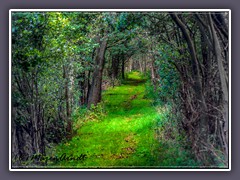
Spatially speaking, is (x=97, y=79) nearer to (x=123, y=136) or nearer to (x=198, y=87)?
(x=123, y=136)

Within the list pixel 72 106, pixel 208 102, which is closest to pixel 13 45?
pixel 72 106

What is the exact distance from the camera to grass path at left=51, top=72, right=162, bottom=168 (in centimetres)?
666

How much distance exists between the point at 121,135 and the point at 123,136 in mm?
47

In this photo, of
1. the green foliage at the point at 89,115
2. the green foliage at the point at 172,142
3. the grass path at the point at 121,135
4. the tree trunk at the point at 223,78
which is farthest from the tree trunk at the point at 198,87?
the green foliage at the point at 89,115

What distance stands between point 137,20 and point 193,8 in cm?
86

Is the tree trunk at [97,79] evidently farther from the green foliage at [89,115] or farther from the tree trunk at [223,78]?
the tree trunk at [223,78]

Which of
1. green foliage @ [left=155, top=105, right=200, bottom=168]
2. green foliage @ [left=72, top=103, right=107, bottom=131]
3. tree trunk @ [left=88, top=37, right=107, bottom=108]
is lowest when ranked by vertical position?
green foliage @ [left=155, top=105, right=200, bottom=168]

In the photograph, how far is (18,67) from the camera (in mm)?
6602

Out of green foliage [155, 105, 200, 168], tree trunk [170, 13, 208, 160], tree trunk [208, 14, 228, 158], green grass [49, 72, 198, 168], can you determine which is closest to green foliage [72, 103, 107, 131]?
green grass [49, 72, 198, 168]

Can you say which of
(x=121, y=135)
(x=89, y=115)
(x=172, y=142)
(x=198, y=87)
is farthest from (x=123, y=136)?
(x=198, y=87)

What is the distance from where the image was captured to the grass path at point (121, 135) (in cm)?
666

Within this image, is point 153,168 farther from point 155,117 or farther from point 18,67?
point 18,67

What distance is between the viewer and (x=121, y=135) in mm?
7238

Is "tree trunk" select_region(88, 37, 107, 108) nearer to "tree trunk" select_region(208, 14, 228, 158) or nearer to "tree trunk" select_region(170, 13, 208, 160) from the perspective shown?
"tree trunk" select_region(170, 13, 208, 160)
